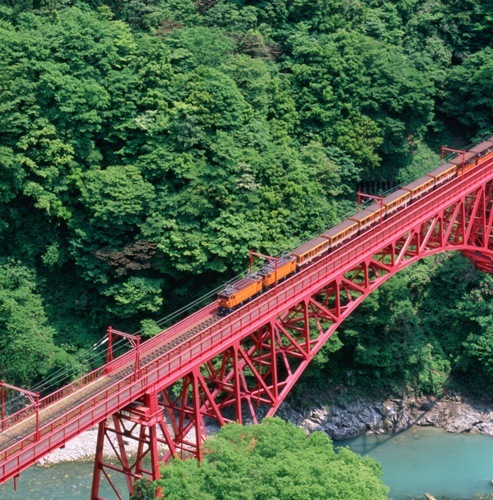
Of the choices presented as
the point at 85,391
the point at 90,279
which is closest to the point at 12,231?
the point at 90,279

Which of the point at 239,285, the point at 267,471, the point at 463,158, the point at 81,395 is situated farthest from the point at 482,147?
the point at 267,471

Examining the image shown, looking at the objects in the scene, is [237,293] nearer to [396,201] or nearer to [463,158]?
[396,201]

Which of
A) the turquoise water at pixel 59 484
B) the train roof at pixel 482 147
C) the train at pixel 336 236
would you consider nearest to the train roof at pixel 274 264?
the train at pixel 336 236

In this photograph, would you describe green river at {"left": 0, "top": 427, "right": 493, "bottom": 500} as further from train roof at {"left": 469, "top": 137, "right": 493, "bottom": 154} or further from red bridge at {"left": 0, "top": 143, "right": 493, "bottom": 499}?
train roof at {"left": 469, "top": 137, "right": 493, "bottom": 154}

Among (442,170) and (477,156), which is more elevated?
(477,156)

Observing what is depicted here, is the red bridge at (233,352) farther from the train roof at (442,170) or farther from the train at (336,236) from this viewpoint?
the train roof at (442,170)

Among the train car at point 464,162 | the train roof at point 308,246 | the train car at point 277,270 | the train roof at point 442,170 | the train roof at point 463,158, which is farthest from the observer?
the train roof at point 463,158

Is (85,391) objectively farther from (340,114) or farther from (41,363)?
(340,114)
